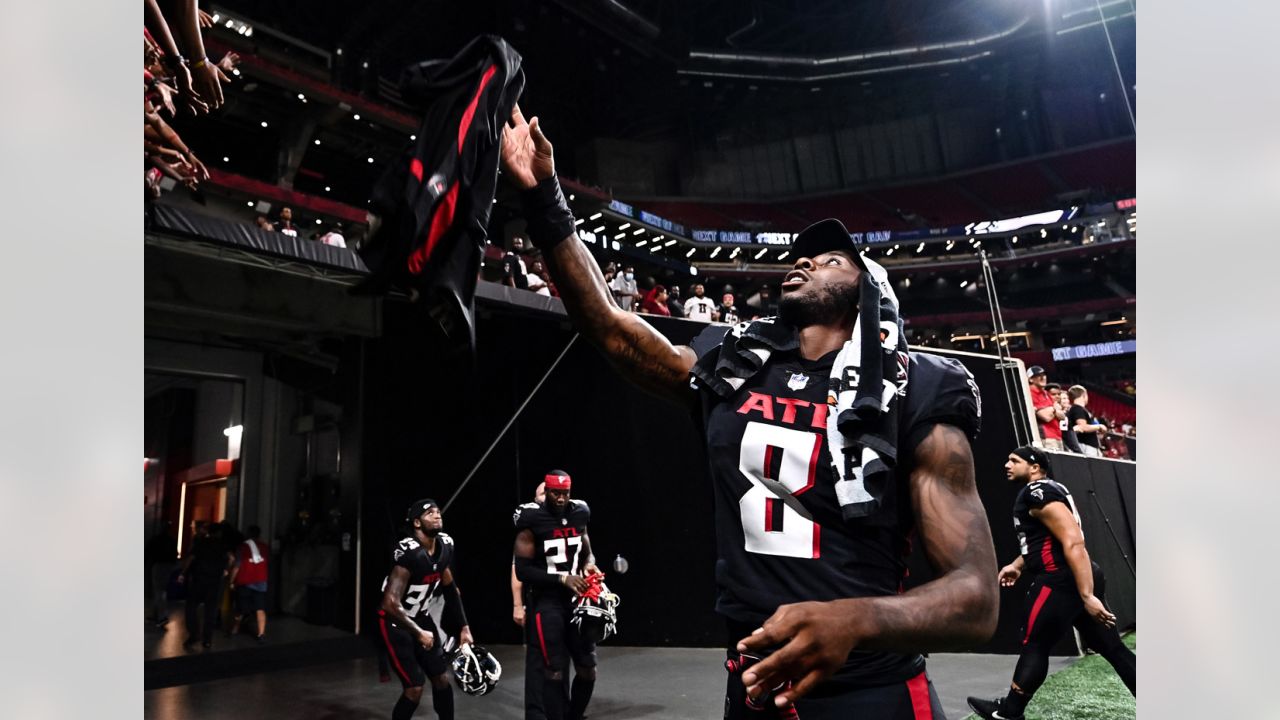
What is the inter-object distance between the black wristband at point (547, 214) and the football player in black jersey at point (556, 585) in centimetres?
582

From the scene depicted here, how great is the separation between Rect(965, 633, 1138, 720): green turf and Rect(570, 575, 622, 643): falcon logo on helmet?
3.28m

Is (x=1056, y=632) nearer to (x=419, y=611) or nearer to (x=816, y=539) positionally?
(x=419, y=611)

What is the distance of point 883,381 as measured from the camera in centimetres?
228

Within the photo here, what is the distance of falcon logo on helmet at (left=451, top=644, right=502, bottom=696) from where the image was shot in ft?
25.2

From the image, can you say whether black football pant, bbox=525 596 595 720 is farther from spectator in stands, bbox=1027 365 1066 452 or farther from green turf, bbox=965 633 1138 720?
spectator in stands, bbox=1027 365 1066 452

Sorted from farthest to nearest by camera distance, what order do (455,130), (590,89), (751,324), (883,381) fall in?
1. (590,89)
2. (751,324)
3. (883,381)
4. (455,130)

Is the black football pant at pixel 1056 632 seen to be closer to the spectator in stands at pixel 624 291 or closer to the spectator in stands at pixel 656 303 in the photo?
the spectator in stands at pixel 656 303

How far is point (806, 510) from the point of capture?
7.63 feet

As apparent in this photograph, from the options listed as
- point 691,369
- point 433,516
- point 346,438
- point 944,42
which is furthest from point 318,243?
point 944,42

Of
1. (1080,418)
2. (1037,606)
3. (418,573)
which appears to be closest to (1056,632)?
(1037,606)

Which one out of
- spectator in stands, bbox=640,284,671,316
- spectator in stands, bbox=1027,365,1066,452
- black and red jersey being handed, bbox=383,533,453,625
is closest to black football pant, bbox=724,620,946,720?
black and red jersey being handed, bbox=383,533,453,625

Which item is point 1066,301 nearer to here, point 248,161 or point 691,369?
point 248,161

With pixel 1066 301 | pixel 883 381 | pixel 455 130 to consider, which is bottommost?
pixel 883 381
